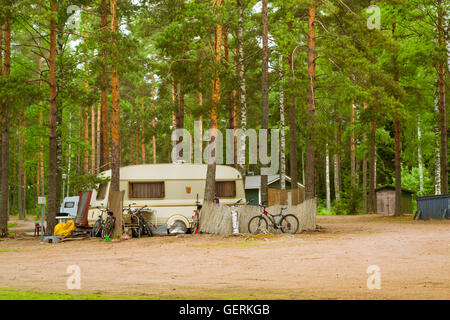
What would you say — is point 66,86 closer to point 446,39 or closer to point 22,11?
point 22,11

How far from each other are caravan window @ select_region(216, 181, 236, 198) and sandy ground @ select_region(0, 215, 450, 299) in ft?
10.6

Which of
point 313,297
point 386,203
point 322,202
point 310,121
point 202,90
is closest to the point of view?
point 313,297

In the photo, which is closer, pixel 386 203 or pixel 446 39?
pixel 446 39

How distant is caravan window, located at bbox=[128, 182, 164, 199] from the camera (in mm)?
20469

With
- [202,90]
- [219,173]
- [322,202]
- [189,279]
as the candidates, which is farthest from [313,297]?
[322,202]

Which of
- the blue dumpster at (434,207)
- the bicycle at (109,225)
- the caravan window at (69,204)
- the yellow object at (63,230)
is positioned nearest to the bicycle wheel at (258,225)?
the bicycle at (109,225)

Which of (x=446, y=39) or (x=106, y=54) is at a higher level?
(x=446, y=39)

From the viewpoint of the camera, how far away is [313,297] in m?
7.35

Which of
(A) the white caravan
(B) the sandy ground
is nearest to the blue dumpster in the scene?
(B) the sandy ground

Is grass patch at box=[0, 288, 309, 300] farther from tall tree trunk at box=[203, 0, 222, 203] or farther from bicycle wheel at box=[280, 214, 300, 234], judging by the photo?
tall tree trunk at box=[203, 0, 222, 203]

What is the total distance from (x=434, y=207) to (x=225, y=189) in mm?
11781

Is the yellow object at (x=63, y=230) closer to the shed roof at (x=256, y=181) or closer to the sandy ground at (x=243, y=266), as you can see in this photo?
the sandy ground at (x=243, y=266)

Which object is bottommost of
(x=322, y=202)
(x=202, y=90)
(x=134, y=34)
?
(x=322, y=202)

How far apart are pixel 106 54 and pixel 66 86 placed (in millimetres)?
2707
